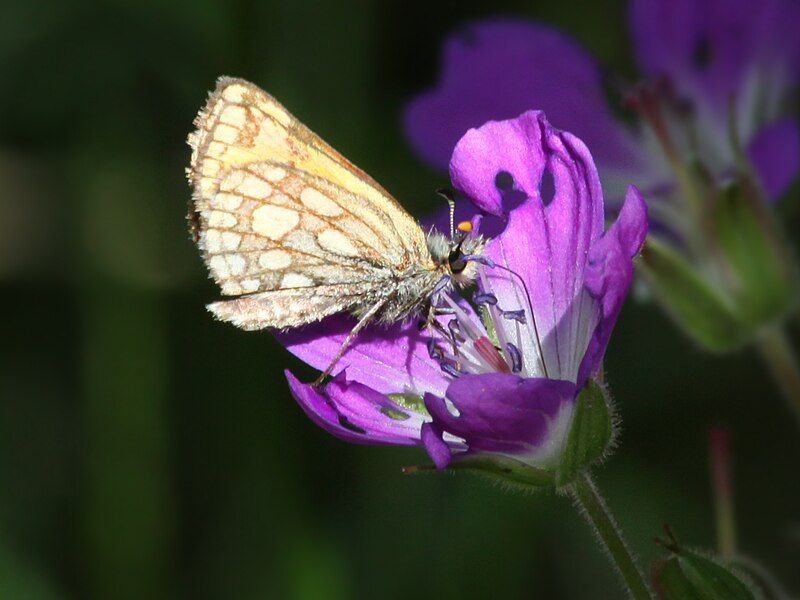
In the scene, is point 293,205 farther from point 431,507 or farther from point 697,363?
point 697,363

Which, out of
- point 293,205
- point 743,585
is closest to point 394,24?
point 293,205

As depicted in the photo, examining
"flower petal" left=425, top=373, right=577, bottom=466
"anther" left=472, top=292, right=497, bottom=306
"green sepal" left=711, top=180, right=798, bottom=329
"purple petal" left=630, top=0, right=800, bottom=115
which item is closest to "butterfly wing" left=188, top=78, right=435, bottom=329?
"anther" left=472, top=292, right=497, bottom=306

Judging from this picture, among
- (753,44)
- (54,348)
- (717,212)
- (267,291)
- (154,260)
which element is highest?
(753,44)

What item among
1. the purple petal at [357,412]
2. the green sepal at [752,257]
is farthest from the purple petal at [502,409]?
the green sepal at [752,257]

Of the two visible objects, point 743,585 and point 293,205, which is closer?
point 743,585

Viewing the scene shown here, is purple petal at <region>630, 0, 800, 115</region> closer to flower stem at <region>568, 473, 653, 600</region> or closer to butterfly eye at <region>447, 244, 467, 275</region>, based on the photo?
butterfly eye at <region>447, 244, 467, 275</region>

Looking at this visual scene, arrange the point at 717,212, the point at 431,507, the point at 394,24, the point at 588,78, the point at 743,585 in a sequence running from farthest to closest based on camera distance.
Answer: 1. the point at 394,24
2. the point at 431,507
3. the point at 588,78
4. the point at 717,212
5. the point at 743,585
